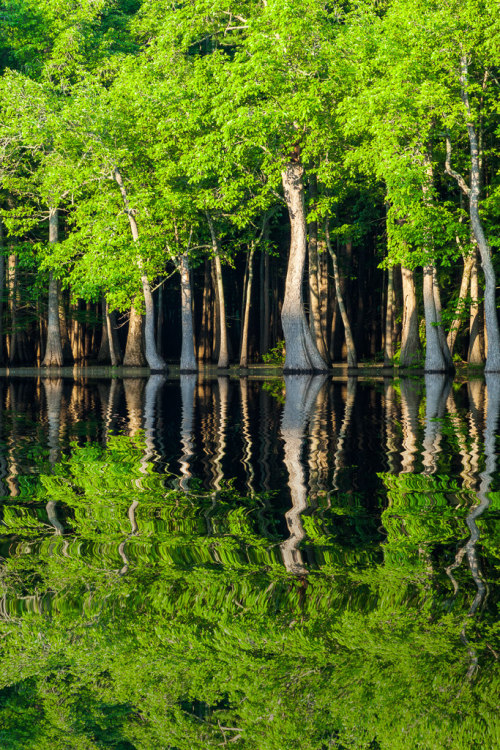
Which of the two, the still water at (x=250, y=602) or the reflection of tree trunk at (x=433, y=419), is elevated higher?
the reflection of tree trunk at (x=433, y=419)

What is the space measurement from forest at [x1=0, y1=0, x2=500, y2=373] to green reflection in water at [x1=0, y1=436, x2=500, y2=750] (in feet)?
80.7

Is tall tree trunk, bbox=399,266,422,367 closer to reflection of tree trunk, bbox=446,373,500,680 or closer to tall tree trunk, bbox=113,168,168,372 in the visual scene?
tall tree trunk, bbox=113,168,168,372

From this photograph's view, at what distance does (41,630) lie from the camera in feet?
11.7

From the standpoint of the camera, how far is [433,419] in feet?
43.8

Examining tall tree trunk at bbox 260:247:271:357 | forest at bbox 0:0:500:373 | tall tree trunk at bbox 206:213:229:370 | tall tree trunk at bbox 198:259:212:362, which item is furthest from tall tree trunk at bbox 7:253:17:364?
tall tree trunk at bbox 260:247:271:357

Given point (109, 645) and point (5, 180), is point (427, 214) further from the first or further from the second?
point (109, 645)

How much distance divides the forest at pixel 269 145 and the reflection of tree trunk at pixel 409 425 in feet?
35.8

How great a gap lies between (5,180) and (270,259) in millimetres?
19110

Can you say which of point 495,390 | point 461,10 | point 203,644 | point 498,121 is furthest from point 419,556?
point 498,121

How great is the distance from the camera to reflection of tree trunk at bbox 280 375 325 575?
4.72 metres

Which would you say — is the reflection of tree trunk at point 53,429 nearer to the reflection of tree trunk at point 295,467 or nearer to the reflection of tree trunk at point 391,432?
the reflection of tree trunk at point 295,467

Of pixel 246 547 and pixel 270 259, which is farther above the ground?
pixel 270 259

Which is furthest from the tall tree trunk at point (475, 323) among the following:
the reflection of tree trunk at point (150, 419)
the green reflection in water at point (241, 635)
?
the green reflection in water at point (241, 635)

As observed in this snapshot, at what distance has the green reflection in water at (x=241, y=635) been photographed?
2.74 metres
